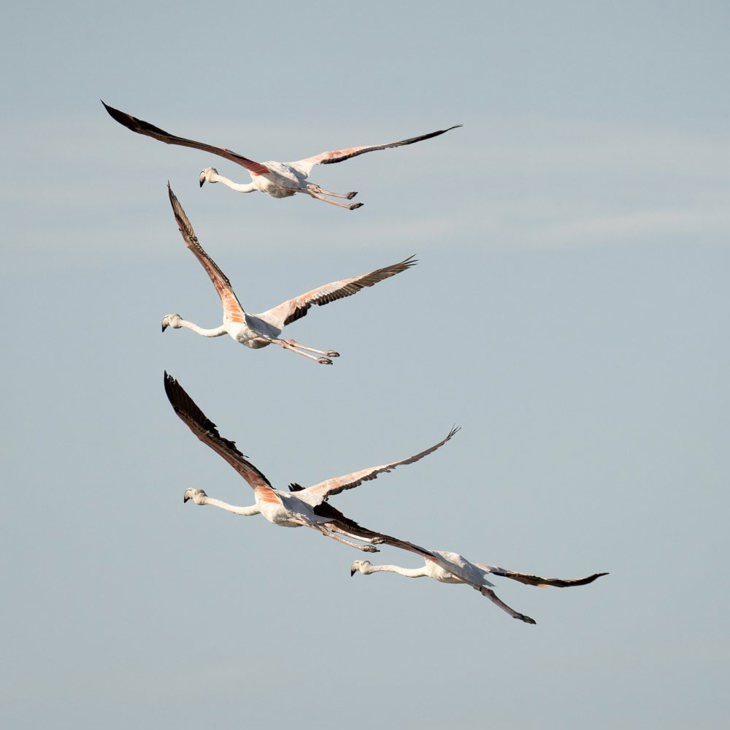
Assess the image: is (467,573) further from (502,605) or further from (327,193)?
(327,193)

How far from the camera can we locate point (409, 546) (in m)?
51.4

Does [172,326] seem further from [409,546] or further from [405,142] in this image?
[409,546]

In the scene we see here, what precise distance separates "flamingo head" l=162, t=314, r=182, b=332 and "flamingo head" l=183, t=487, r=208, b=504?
14.1ft

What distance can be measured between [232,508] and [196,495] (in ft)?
9.14

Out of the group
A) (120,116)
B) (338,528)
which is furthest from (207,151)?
(338,528)

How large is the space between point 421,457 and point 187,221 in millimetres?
8603

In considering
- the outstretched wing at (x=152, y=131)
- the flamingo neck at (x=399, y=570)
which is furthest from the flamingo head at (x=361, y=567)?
the outstretched wing at (x=152, y=131)

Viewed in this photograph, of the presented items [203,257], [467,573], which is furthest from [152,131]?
[467,573]

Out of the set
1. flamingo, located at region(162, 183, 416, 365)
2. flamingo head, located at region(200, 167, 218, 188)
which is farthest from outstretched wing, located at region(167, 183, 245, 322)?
flamingo head, located at region(200, 167, 218, 188)

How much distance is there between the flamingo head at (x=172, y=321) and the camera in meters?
62.0

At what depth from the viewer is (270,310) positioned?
58500 mm

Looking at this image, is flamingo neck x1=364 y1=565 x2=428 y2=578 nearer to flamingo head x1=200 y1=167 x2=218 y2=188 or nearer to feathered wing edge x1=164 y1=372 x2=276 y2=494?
feathered wing edge x1=164 y1=372 x2=276 y2=494

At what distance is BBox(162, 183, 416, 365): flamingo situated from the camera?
2232 inches

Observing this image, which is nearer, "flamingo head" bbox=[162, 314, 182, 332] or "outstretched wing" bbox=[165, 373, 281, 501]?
"outstretched wing" bbox=[165, 373, 281, 501]
